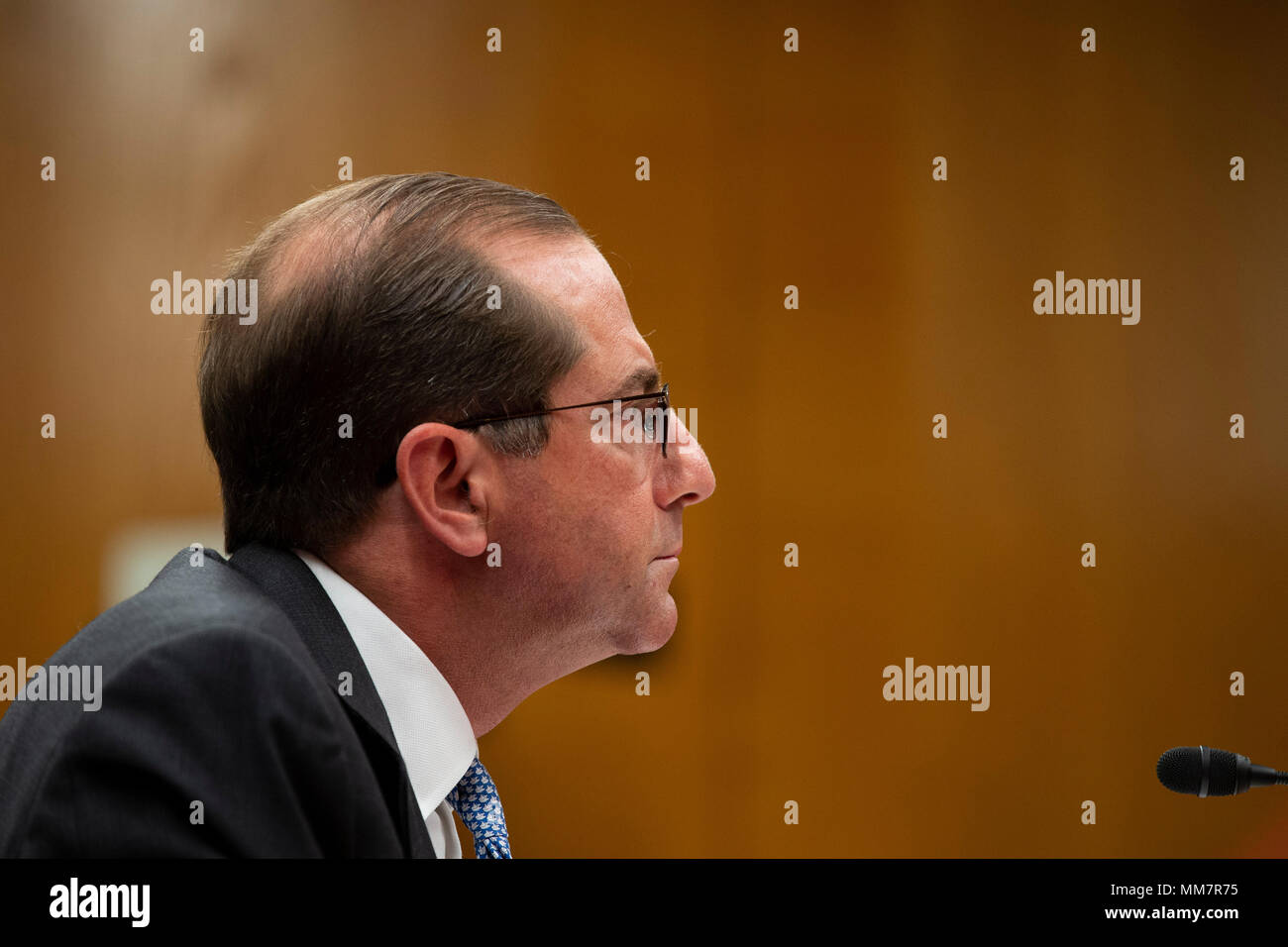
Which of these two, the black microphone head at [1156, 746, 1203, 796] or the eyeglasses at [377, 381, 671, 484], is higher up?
the eyeglasses at [377, 381, 671, 484]

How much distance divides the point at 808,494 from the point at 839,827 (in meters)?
0.84

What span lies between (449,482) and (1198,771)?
80 cm

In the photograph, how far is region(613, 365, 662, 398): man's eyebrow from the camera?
1347 mm

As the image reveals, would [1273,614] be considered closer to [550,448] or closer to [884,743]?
[884,743]

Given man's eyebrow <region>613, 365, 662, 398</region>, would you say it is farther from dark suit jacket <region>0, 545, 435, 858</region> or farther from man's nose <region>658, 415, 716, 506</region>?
dark suit jacket <region>0, 545, 435, 858</region>

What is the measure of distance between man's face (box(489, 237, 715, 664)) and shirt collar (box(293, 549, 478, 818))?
0.15 metres

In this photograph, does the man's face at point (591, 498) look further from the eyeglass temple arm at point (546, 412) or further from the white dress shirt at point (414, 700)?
the white dress shirt at point (414, 700)

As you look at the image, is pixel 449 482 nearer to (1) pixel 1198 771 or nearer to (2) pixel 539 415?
(2) pixel 539 415

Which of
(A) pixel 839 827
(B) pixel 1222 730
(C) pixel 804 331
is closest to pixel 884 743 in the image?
(A) pixel 839 827

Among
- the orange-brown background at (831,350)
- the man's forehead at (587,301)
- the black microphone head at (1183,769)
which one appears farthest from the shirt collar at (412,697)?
the orange-brown background at (831,350)

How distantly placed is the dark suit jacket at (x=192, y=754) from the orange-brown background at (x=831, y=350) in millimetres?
1999

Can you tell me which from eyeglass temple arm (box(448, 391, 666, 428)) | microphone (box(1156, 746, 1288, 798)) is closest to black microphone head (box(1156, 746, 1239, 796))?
microphone (box(1156, 746, 1288, 798))

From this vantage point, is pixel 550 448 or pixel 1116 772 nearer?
pixel 550 448
